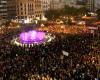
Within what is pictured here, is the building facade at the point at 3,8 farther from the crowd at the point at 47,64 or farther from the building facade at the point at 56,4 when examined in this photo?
the crowd at the point at 47,64

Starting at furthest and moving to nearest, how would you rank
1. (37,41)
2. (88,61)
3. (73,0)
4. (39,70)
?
(73,0)
(37,41)
(88,61)
(39,70)

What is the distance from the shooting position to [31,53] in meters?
33.1

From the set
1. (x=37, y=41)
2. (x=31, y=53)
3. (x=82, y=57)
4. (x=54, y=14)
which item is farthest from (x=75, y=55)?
(x=54, y=14)

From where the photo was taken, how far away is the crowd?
79.4ft

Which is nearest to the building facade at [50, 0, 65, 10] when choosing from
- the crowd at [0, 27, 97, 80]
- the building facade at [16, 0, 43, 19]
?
the building facade at [16, 0, 43, 19]

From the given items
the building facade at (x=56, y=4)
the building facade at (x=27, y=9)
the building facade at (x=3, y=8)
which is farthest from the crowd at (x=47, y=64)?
the building facade at (x=56, y=4)

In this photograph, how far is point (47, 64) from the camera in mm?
27656

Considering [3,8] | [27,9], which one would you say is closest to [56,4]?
[27,9]

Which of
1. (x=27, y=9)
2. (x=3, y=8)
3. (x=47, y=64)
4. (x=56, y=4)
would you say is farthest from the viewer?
(x=56, y=4)

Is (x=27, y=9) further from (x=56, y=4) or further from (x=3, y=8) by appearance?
(x=56, y=4)

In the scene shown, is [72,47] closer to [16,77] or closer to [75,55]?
[75,55]

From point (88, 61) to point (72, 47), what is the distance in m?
6.86

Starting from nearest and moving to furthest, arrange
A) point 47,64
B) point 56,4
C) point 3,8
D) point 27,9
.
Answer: point 47,64, point 3,8, point 27,9, point 56,4

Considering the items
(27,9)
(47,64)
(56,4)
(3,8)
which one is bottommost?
(56,4)
